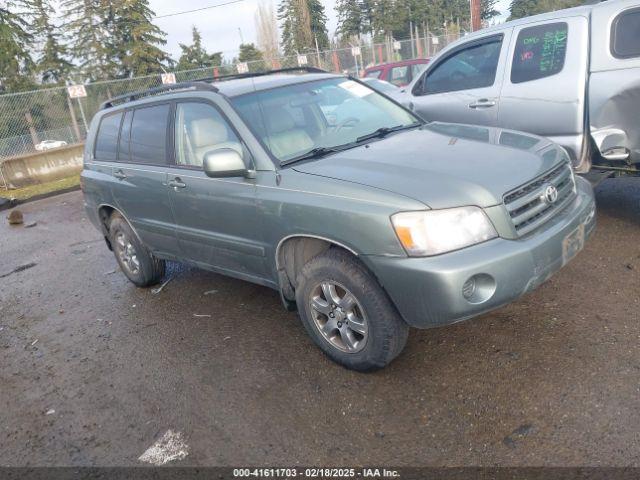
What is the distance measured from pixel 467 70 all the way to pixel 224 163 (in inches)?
140

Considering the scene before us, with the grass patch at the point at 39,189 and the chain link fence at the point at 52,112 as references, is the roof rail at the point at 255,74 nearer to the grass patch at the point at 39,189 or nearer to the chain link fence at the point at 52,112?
the grass patch at the point at 39,189

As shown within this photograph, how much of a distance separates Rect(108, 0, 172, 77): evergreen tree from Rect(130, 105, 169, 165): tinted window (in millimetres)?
36336

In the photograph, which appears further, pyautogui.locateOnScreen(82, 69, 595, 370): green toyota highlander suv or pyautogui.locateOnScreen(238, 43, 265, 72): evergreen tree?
pyautogui.locateOnScreen(238, 43, 265, 72): evergreen tree

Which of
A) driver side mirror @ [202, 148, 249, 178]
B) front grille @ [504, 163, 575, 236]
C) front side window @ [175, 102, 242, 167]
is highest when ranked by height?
front side window @ [175, 102, 242, 167]

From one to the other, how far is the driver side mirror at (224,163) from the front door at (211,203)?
0.14m

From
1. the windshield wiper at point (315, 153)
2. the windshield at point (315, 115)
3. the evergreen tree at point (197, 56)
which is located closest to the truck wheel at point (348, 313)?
the windshield wiper at point (315, 153)

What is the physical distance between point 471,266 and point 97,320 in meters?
3.50

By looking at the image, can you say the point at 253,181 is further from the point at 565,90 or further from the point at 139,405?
the point at 565,90

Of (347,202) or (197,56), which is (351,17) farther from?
(347,202)

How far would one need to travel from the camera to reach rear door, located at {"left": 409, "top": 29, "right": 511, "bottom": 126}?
543 cm

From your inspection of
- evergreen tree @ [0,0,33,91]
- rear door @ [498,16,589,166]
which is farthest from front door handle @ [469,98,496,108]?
evergreen tree @ [0,0,33,91]

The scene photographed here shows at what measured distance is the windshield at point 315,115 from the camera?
363 cm

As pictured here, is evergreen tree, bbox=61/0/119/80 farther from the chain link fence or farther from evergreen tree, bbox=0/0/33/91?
the chain link fence

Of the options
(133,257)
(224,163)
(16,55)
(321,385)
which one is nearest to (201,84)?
(224,163)
